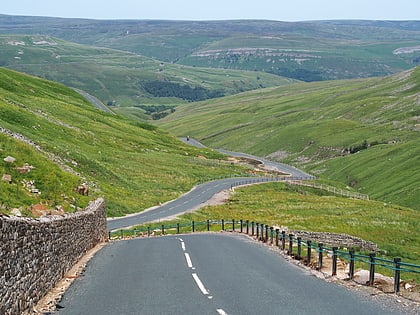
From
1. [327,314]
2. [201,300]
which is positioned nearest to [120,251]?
[201,300]

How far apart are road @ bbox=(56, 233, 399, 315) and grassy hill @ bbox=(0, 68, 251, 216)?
9.24 metres

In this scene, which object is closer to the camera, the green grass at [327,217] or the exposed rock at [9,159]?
the exposed rock at [9,159]

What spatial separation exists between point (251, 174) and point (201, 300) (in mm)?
100861

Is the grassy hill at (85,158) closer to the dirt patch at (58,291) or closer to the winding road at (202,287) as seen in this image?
the dirt patch at (58,291)

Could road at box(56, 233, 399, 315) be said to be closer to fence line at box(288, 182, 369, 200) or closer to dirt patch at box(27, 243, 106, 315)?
dirt patch at box(27, 243, 106, 315)

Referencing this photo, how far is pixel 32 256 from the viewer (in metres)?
16.4

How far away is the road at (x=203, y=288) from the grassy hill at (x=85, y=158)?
9.24 metres

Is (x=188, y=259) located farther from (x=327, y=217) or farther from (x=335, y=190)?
(x=335, y=190)

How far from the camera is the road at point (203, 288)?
16.1 metres

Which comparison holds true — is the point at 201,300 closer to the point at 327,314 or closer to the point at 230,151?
the point at 327,314

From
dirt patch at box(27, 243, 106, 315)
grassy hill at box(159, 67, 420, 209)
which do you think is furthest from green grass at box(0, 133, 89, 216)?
grassy hill at box(159, 67, 420, 209)

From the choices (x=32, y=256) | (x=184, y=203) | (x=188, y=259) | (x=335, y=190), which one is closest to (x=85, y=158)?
(x=184, y=203)

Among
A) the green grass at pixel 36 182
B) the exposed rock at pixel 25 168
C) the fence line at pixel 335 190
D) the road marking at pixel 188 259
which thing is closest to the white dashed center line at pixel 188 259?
the road marking at pixel 188 259

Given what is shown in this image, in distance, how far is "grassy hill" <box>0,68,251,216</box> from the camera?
142 feet
